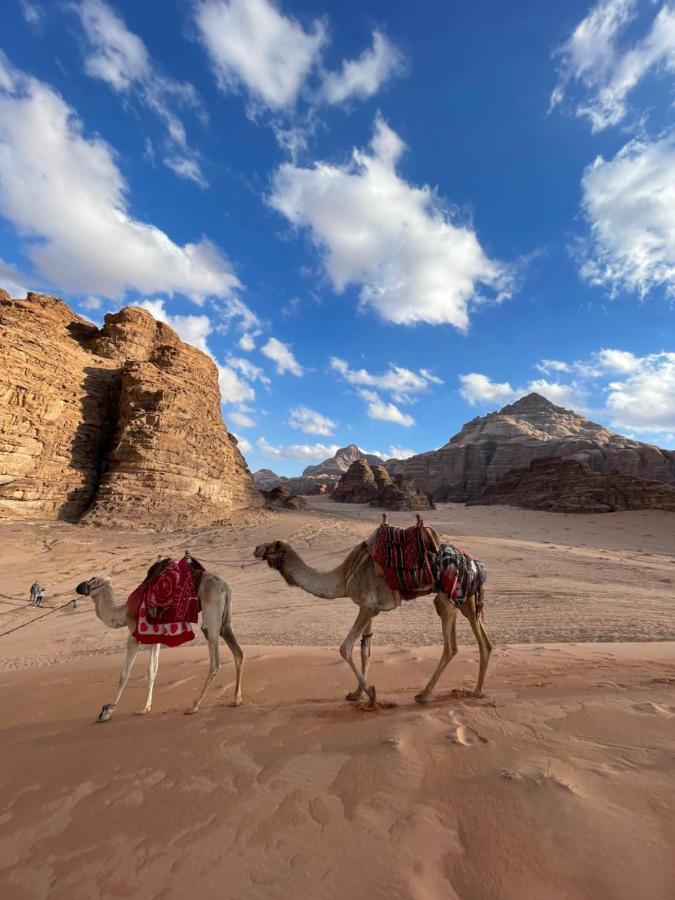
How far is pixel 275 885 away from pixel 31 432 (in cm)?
2968

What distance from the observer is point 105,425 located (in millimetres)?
29938

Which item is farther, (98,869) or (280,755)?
(280,755)

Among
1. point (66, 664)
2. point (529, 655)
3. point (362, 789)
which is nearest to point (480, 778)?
point (362, 789)

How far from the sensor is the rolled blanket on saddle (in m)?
4.77

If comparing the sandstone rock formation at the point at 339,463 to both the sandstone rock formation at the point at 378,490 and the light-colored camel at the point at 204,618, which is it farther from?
the light-colored camel at the point at 204,618

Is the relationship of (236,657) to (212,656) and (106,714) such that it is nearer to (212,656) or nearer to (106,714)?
(212,656)

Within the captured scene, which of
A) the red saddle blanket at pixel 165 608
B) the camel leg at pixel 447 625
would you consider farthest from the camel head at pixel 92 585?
the camel leg at pixel 447 625

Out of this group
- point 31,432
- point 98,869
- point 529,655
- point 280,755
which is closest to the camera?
point 98,869

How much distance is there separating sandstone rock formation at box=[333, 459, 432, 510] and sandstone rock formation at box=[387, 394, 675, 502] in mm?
18867

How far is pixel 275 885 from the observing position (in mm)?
2043

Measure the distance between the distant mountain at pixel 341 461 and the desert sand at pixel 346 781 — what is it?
13974cm

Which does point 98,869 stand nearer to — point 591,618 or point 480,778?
point 480,778

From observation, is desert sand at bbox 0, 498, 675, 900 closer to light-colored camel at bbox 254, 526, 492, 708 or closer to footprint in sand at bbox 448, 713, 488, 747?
footprint in sand at bbox 448, 713, 488, 747

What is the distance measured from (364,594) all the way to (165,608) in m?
2.49
